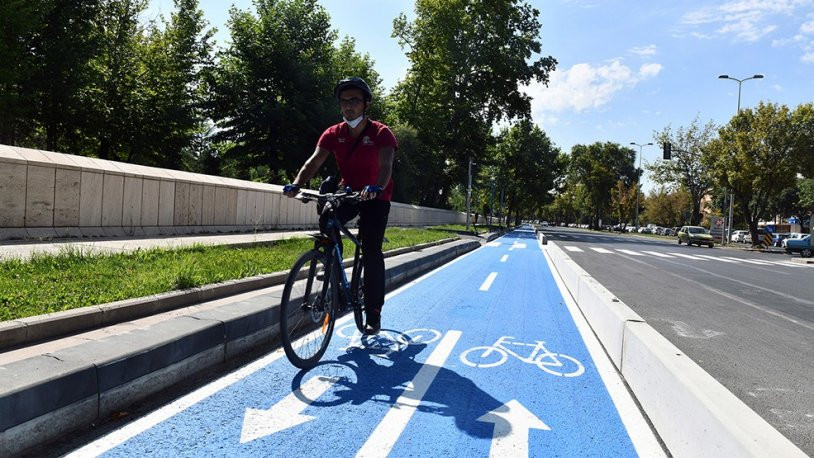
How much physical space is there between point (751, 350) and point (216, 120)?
35.7 m

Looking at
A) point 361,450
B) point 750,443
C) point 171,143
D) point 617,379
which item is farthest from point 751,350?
point 171,143

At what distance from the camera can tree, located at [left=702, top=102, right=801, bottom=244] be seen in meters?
31.8

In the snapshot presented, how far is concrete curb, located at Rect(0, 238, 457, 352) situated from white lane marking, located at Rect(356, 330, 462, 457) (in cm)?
255

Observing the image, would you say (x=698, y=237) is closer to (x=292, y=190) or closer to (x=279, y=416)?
(x=292, y=190)

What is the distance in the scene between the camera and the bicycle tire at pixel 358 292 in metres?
4.64

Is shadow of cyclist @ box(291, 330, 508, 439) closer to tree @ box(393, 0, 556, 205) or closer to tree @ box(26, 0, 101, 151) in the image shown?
tree @ box(26, 0, 101, 151)

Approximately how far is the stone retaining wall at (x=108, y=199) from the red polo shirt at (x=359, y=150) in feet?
23.2

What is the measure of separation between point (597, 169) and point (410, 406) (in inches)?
3579

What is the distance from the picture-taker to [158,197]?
11.5m

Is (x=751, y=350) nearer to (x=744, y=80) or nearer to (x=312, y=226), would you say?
(x=312, y=226)

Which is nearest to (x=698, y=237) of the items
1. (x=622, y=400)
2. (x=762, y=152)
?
(x=762, y=152)

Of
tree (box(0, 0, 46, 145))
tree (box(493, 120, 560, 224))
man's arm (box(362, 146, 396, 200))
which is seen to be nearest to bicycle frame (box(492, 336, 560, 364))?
man's arm (box(362, 146, 396, 200))

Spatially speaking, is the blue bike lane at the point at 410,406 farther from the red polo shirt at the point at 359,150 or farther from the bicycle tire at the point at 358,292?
the red polo shirt at the point at 359,150

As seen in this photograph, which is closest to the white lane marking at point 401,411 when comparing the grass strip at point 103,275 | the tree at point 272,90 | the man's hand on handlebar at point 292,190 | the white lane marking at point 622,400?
the grass strip at point 103,275
